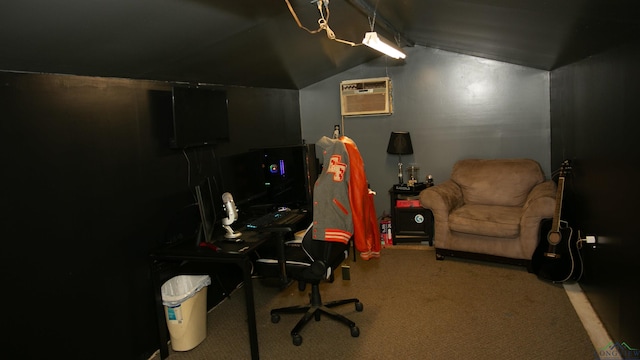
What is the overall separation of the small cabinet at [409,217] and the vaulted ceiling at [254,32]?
1668 mm

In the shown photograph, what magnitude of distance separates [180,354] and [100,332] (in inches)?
22.3

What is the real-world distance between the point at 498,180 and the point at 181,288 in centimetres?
329

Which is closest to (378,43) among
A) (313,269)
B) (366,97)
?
(313,269)

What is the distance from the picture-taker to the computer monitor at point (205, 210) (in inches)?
99.9

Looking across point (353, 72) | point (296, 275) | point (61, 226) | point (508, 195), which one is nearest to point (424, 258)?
point (508, 195)

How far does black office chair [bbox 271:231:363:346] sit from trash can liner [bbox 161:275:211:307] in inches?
23.6

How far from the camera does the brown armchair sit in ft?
12.3

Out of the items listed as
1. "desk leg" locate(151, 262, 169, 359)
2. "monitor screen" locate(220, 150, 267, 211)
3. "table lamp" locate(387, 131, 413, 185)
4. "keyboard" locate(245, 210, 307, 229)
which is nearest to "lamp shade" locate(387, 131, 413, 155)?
"table lamp" locate(387, 131, 413, 185)

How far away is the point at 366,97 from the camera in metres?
5.18

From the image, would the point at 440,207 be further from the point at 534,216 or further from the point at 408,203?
the point at 534,216

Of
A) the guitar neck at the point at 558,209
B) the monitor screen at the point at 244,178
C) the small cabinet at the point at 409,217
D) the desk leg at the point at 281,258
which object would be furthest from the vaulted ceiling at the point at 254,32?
the small cabinet at the point at 409,217

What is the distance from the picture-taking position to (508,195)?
4.32 meters

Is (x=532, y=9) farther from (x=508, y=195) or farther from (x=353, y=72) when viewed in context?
(x=353, y=72)

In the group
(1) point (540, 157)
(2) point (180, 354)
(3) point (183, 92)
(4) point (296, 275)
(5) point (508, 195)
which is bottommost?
(2) point (180, 354)
